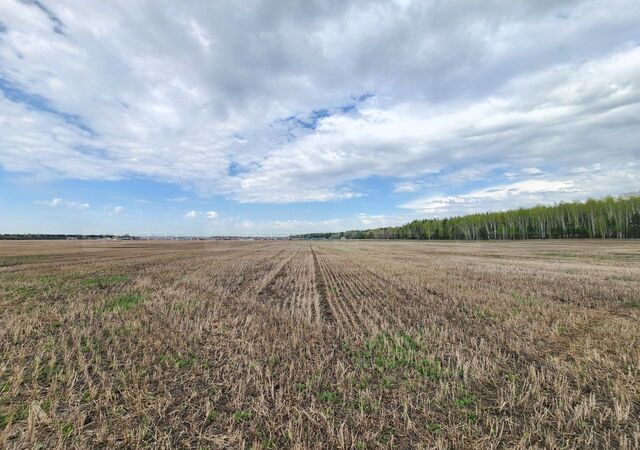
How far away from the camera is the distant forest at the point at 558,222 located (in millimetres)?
A: 74312

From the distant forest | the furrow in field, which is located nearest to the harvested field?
the furrow in field

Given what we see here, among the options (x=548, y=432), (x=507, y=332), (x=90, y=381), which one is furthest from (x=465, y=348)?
(x=90, y=381)

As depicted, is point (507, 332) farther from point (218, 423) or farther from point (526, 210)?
point (526, 210)

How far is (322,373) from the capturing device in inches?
216

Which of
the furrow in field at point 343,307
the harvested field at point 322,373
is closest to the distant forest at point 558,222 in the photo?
the harvested field at point 322,373

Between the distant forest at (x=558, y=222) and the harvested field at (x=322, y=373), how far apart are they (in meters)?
91.4

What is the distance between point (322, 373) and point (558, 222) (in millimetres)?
108543

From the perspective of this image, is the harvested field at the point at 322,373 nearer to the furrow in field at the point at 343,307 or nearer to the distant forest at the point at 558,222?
the furrow in field at the point at 343,307

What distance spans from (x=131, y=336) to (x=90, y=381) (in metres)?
2.43

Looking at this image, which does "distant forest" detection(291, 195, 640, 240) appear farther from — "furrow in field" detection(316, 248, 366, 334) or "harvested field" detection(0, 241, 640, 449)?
"furrow in field" detection(316, 248, 366, 334)

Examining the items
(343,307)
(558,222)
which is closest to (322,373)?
(343,307)

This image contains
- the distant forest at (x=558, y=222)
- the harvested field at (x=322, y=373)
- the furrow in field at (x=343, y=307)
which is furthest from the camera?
the distant forest at (x=558, y=222)

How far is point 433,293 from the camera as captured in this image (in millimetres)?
12633

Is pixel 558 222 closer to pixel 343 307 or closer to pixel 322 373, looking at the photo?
pixel 343 307
